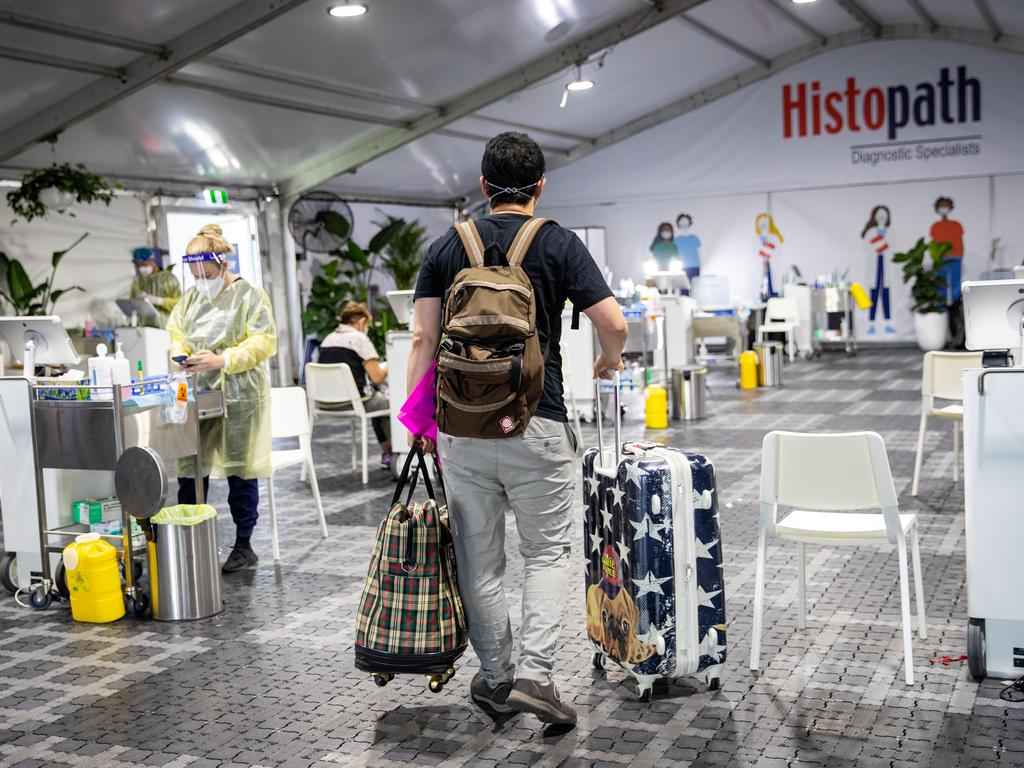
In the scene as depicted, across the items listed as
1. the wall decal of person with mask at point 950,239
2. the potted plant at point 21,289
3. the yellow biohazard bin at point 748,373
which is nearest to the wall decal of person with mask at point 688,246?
the wall decal of person with mask at point 950,239

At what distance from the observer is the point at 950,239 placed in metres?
16.1

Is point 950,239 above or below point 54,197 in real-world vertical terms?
below

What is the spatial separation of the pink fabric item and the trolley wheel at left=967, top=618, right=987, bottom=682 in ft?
5.50

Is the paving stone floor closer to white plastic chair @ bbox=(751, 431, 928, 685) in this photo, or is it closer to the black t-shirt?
white plastic chair @ bbox=(751, 431, 928, 685)

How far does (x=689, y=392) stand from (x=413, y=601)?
6618 mm

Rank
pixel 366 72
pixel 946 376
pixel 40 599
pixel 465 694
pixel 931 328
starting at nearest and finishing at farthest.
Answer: pixel 465 694, pixel 40 599, pixel 946 376, pixel 366 72, pixel 931 328

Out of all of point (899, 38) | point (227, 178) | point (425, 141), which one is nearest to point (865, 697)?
point (227, 178)

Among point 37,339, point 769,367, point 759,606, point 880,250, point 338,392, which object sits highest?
point 880,250

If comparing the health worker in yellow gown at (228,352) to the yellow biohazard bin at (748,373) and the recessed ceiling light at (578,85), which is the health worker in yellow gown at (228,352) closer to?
the yellow biohazard bin at (748,373)

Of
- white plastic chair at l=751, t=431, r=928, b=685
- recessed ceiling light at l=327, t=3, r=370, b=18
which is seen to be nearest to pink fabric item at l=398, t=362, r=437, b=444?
white plastic chair at l=751, t=431, r=928, b=685

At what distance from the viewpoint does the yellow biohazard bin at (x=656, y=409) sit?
880 centimetres

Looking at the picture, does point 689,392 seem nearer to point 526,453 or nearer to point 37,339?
point 37,339

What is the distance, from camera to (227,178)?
41.3ft

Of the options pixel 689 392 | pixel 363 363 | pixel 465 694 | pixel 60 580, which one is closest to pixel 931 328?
pixel 689 392
